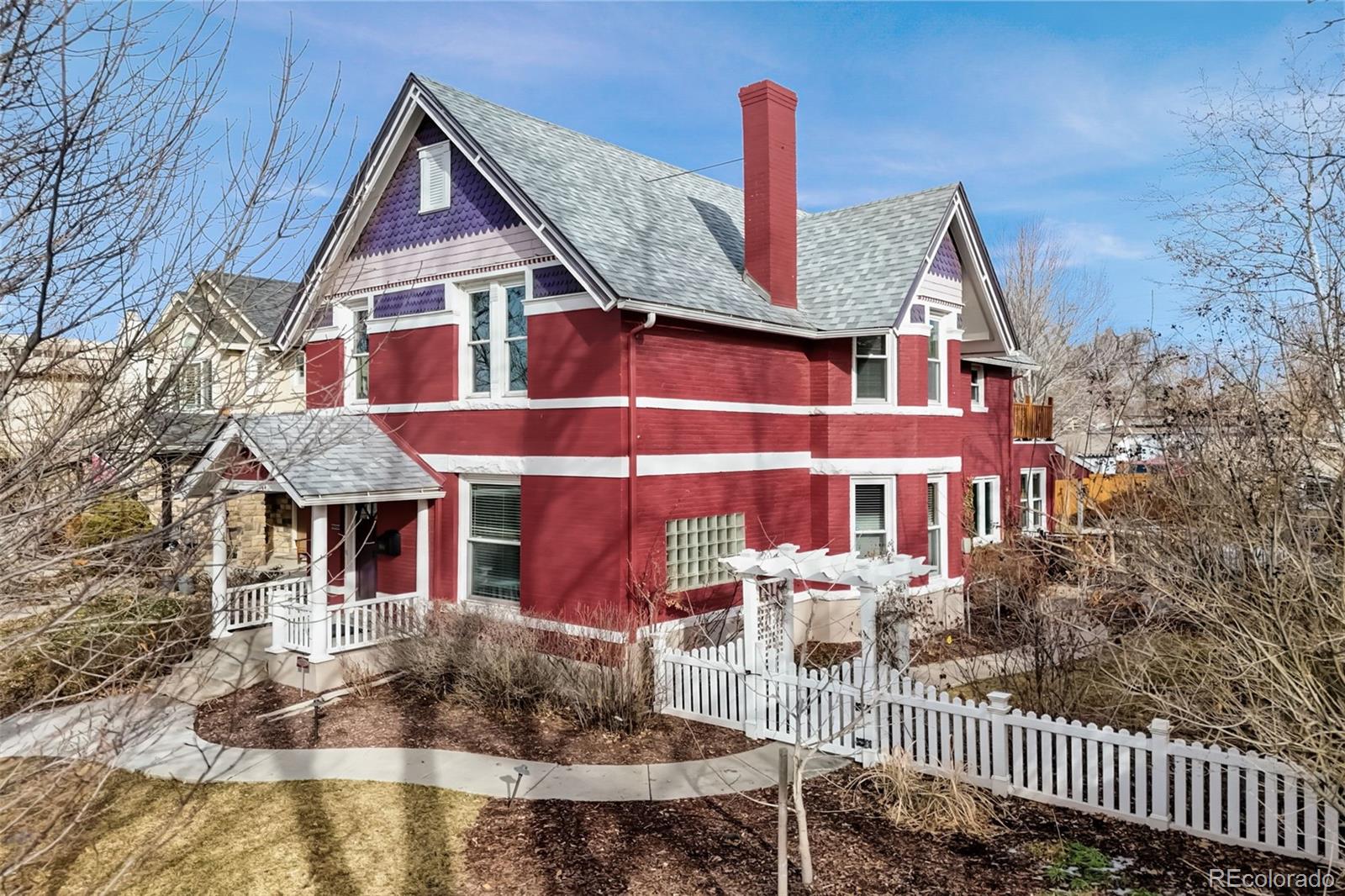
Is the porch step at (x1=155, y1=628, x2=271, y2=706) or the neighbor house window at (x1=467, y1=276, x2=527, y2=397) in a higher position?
the neighbor house window at (x1=467, y1=276, x2=527, y2=397)

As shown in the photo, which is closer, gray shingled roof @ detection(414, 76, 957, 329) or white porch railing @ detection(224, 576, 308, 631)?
gray shingled roof @ detection(414, 76, 957, 329)

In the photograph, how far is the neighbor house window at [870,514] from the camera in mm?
15844

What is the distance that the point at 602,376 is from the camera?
12641 mm

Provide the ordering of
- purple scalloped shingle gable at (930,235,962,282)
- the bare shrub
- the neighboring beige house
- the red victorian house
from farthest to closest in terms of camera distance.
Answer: purple scalloped shingle gable at (930,235,962,282)
the red victorian house
the bare shrub
the neighboring beige house

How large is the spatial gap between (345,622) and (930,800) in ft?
29.4

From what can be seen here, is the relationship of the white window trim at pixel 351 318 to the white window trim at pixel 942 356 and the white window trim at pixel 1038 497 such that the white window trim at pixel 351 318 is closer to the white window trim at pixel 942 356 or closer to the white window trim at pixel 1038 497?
the white window trim at pixel 942 356

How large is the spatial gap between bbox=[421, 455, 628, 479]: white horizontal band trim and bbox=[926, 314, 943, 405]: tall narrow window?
23.8ft

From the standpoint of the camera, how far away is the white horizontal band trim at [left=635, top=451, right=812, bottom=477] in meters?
12.7

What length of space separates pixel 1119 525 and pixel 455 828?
330 inches

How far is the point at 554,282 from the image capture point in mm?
13266

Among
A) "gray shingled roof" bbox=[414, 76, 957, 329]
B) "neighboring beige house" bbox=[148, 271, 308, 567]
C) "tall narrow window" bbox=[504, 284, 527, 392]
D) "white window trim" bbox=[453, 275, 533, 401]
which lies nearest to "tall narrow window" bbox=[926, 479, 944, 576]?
"gray shingled roof" bbox=[414, 76, 957, 329]

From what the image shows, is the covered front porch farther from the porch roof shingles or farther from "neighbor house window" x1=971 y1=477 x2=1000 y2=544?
"neighbor house window" x1=971 y1=477 x2=1000 y2=544

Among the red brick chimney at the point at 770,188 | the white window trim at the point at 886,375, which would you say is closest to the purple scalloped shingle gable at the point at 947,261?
the white window trim at the point at 886,375

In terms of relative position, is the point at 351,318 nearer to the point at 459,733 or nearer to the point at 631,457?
the point at 631,457
